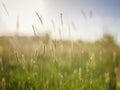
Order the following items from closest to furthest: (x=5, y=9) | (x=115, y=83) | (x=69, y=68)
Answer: (x=5, y=9)
(x=115, y=83)
(x=69, y=68)

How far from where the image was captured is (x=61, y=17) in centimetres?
349

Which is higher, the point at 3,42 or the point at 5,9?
the point at 5,9

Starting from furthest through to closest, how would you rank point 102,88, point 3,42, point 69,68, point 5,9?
point 3,42, point 69,68, point 102,88, point 5,9

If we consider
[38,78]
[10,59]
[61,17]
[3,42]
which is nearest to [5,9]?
[61,17]

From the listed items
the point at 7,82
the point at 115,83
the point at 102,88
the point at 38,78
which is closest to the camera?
the point at 38,78

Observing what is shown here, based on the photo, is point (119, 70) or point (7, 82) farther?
point (119, 70)

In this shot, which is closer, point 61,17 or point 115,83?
point 61,17

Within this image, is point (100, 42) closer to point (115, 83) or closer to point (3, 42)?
point (3, 42)

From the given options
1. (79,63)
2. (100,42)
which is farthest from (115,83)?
(100,42)

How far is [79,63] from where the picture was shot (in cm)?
641

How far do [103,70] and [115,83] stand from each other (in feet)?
2.10

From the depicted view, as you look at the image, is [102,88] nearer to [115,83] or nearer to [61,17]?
[115,83]

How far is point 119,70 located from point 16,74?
9.46 ft

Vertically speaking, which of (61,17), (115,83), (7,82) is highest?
(61,17)
